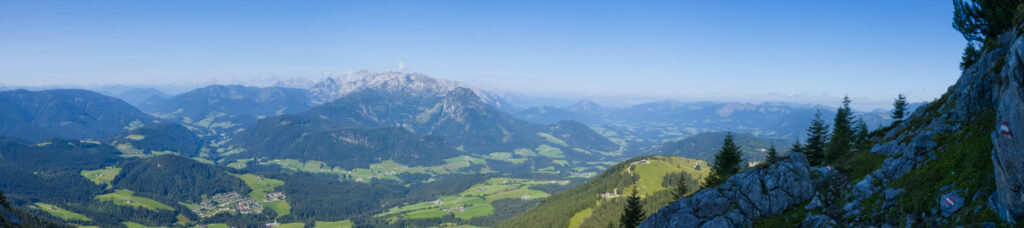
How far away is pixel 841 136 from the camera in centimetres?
4581

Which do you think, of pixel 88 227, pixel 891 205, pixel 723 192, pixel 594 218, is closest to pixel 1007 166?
A: pixel 891 205

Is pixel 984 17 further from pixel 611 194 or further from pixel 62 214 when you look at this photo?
pixel 62 214

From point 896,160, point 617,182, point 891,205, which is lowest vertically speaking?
point 617,182

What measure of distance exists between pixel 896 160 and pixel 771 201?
9.17 metres

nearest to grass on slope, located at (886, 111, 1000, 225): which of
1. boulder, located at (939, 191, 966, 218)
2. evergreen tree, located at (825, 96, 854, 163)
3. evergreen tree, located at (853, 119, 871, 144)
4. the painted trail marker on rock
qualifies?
boulder, located at (939, 191, 966, 218)

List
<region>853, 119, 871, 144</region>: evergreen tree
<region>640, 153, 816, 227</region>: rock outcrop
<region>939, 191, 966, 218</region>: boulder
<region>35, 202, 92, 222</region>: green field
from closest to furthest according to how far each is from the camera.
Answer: <region>939, 191, 966, 218</region>: boulder
<region>640, 153, 816, 227</region>: rock outcrop
<region>853, 119, 871, 144</region>: evergreen tree
<region>35, 202, 92, 222</region>: green field

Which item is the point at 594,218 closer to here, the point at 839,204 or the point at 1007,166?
the point at 839,204

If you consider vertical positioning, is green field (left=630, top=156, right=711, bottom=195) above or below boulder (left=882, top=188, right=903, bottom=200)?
below

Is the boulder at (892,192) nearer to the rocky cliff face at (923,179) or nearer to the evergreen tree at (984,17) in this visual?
the rocky cliff face at (923,179)

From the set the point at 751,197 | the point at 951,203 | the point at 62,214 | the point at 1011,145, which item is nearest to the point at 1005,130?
the point at 1011,145

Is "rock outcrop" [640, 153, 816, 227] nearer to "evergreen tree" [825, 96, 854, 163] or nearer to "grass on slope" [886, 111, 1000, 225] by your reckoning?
"evergreen tree" [825, 96, 854, 163]

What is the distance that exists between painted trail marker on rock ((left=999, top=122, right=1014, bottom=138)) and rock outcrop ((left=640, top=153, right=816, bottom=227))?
17.6 meters

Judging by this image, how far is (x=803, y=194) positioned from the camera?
3366cm

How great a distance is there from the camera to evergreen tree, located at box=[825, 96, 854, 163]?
3972cm
